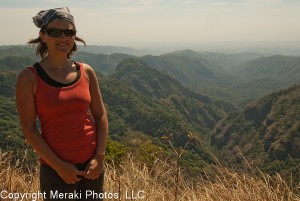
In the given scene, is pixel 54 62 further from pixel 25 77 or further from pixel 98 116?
pixel 98 116

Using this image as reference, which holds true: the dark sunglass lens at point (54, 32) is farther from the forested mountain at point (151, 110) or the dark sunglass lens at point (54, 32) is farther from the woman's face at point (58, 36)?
the forested mountain at point (151, 110)

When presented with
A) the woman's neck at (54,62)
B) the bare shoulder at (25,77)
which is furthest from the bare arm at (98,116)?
the bare shoulder at (25,77)

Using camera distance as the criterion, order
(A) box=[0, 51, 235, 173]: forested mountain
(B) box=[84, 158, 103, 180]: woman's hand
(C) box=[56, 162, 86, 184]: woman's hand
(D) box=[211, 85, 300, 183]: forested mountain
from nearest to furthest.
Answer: (C) box=[56, 162, 86, 184]: woman's hand, (B) box=[84, 158, 103, 180]: woman's hand, (D) box=[211, 85, 300, 183]: forested mountain, (A) box=[0, 51, 235, 173]: forested mountain

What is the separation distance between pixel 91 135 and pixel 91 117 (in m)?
0.14

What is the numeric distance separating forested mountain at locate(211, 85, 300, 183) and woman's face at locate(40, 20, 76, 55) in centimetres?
5546

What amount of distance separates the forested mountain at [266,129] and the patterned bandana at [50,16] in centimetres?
5552

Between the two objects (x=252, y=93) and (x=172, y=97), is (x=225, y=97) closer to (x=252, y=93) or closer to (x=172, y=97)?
(x=252, y=93)

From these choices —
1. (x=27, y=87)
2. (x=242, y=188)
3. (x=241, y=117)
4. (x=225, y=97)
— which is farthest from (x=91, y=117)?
(x=225, y=97)

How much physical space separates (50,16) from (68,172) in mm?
1020

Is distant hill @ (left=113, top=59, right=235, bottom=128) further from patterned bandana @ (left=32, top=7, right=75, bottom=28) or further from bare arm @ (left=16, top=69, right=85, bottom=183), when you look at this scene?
bare arm @ (left=16, top=69, right=85, bottom=183)

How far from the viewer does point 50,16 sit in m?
2.15

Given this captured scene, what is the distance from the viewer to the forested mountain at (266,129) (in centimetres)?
5955

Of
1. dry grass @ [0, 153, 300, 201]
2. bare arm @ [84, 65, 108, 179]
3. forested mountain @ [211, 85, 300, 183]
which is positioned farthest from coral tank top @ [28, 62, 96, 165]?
forested mountain @ [211, 85, 300, 183]

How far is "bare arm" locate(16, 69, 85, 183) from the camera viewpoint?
1955 millimetres
